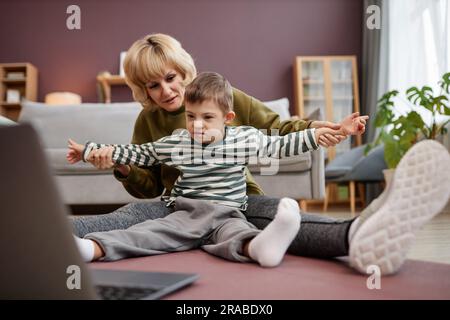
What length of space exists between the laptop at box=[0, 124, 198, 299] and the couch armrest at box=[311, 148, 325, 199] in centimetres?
221

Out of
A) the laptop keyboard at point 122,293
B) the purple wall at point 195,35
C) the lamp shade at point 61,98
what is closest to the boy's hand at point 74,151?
the laptop keyboard at point 122,293

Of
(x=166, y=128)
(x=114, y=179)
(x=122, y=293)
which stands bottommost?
(x=114, y=179)

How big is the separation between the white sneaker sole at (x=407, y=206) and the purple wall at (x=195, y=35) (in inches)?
184

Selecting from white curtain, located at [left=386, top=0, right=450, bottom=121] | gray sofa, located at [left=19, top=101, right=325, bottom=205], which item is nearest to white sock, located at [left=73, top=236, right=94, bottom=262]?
gray sofa, located at [left=19, top=101, right=325, bottom=205]

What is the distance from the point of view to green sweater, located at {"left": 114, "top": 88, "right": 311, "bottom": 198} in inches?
59.5

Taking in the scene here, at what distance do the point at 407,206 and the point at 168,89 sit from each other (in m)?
0.86

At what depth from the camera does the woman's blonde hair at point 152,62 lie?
1.45 metres

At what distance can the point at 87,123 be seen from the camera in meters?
3.26

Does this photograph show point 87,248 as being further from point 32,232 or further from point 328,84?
point 328,84

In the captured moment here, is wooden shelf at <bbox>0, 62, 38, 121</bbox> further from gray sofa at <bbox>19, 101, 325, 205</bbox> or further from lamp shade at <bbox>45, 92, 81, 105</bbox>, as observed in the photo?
gray sofa at <bbox>19, 101, 325, 205</bbox>

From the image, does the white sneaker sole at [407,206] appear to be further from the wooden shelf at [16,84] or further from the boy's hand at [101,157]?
the wooden shelf at [16,84]

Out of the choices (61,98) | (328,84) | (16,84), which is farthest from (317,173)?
(16,84)

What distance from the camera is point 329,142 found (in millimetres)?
1226

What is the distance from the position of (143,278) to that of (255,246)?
0.96 ft
